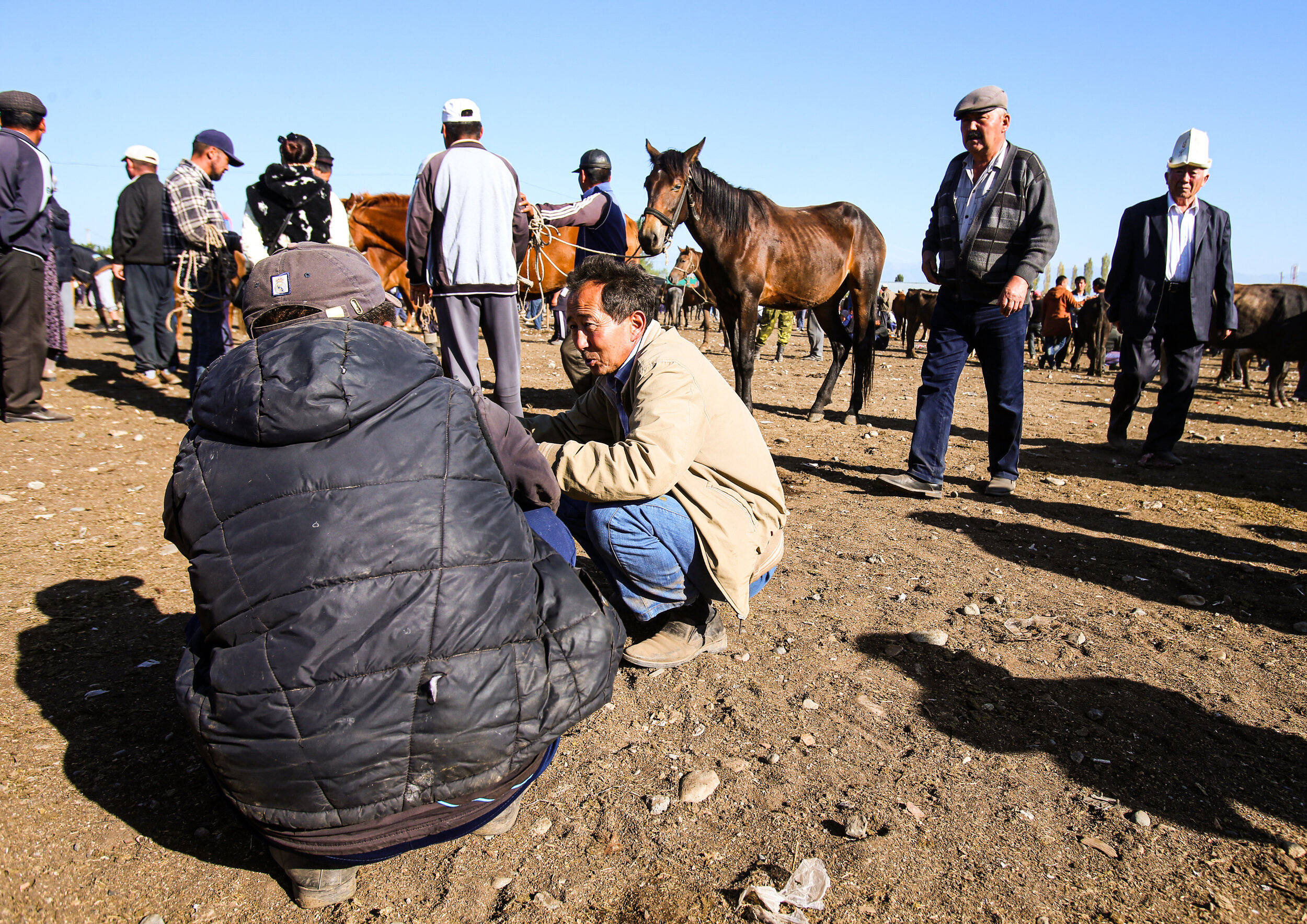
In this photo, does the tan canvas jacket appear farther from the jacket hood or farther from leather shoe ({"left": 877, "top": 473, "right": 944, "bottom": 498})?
leather shoe ({"left": 877, "top": 473, "right": 944, "bottom": 498})

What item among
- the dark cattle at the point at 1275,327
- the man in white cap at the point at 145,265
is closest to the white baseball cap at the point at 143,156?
the man in white cap at the point at 145,265

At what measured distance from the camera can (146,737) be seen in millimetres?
2246

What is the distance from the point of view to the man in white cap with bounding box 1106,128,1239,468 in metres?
5.54

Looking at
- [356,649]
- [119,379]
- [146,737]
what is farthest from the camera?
[119,379]

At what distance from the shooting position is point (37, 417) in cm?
580

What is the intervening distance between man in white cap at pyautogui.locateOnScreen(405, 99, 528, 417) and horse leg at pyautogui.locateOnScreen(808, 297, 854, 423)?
353 cm

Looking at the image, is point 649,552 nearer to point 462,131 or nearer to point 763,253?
point 462,131

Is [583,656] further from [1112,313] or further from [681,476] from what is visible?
[1112,313]

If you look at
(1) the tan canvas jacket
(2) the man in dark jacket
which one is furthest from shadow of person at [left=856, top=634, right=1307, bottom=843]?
(2) the man in dark jacket

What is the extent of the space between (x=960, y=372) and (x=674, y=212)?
9.46ft

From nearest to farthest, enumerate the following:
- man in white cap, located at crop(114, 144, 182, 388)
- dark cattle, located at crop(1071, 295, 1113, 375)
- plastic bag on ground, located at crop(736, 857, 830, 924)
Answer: plastic bag on ground, located at crop(736, 857, 830, 924) < man in white cap, located at crop(114, 144, 182, 388) < dark cattle, located at crop(1071, 295, 1113, 375)

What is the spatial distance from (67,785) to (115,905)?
1.73ft

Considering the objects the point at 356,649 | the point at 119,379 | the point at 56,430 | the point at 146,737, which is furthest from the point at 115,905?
the point at 119,379

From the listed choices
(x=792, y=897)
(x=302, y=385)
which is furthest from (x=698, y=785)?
(x=302, y=385)
